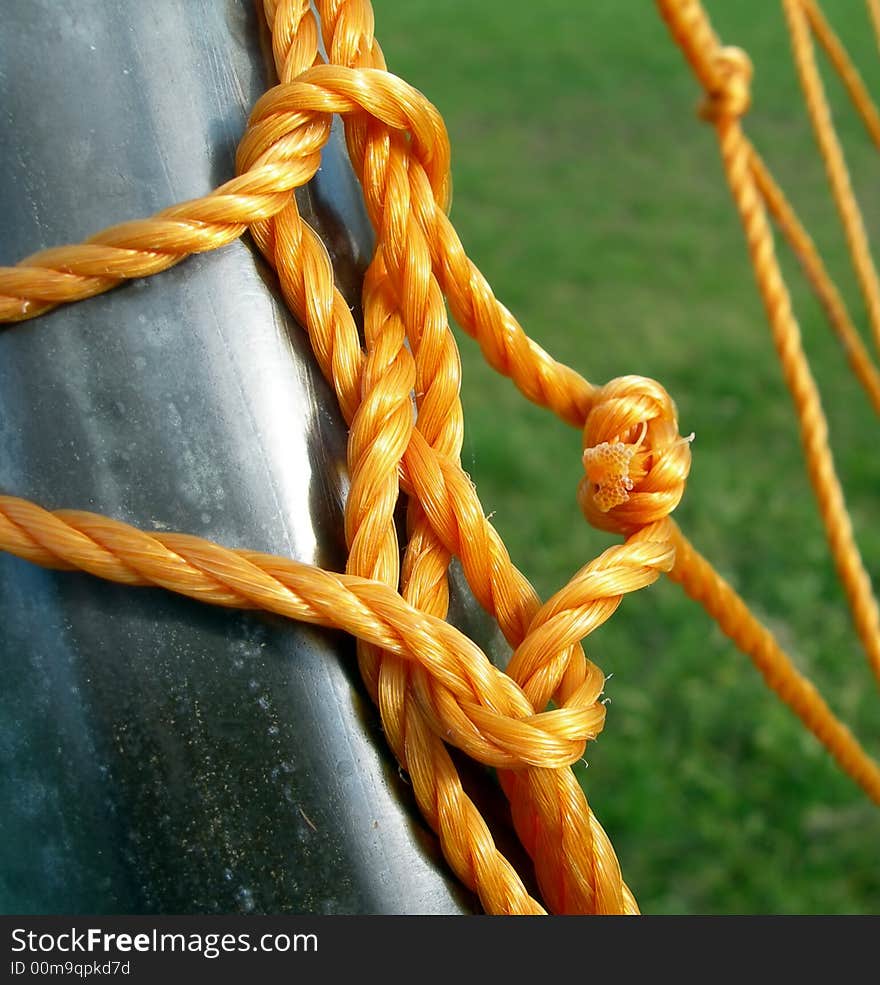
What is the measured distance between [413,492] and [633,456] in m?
0.10

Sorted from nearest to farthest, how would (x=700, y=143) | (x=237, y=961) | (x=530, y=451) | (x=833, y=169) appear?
(x=237, y=961) → (x=833, y=169) → (x=530, y=451) → (x=700, y=143)

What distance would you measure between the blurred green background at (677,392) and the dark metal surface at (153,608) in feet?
1.36

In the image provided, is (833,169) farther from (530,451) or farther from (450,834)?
(530,451)

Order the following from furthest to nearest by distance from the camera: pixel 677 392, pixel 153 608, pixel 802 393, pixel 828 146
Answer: pixel 677 392, pixel 828 146, pixel 802 393, pixel 153 608

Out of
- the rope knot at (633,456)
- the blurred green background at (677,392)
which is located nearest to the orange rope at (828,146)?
the blurred green background at (677,392)

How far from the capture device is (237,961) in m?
0.47

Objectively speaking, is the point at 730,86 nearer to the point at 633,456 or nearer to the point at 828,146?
the point at 828,146

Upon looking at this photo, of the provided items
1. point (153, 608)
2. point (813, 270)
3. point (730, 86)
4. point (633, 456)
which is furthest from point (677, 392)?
point (153, 608)

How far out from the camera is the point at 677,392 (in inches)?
102

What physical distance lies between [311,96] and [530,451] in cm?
187

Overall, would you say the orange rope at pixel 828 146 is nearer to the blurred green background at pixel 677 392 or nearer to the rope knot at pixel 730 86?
the rope knot at pixel 730 86

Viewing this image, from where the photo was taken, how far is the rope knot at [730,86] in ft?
3.07

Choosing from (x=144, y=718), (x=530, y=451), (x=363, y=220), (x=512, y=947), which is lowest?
(x=530, y=451)

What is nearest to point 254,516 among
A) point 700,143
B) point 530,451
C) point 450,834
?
point 450,834
